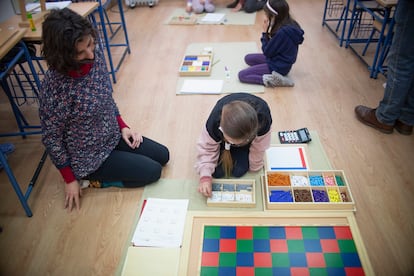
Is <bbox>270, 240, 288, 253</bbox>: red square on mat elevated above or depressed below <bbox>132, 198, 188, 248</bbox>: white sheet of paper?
above

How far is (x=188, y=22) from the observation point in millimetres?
3818

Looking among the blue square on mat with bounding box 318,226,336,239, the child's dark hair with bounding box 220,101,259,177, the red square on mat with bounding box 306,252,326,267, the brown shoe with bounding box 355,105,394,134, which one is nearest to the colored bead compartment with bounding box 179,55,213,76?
the brown shoe with bounding box 355,105,394,134

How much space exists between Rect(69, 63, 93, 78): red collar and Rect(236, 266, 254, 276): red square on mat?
109 cm

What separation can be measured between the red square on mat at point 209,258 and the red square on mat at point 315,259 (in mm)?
391

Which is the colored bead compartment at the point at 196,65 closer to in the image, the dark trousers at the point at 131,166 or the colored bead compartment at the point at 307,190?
the dark trousers at the point at 131,166

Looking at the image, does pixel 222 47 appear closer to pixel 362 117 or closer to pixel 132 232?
pixel 362 117

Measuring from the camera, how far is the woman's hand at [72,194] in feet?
5.34

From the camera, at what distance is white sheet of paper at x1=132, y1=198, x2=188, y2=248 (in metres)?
1.45

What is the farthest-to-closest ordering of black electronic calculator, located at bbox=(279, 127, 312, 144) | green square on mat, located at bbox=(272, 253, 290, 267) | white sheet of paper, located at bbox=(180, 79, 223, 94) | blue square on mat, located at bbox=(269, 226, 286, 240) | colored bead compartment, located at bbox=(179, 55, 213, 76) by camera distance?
colored bead compartment, located at bbox=(179, 55, 213, 76), white sheet of paper, located at bbox=(180, 79, 223, 94), black electronic calculator, located at bbox=(279, 127, 312, 144), blue square on mat, located at bbox=(269, 226, 286, 240), green square on mat, located at bbox=(272, 253, 290, 267)

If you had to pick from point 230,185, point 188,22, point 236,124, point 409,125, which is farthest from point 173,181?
point 188,22

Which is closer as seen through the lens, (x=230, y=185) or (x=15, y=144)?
(x=230, y=185)

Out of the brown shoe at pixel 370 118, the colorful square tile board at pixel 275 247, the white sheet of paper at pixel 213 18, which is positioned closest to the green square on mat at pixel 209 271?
the colorful square tile board at pixel 275 247

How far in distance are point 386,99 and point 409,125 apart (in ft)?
0.72

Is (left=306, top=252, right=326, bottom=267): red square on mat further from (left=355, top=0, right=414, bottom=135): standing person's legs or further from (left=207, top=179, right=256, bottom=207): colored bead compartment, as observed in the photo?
(left=355, top=0, right=414, bottom=135): standing person's legs
